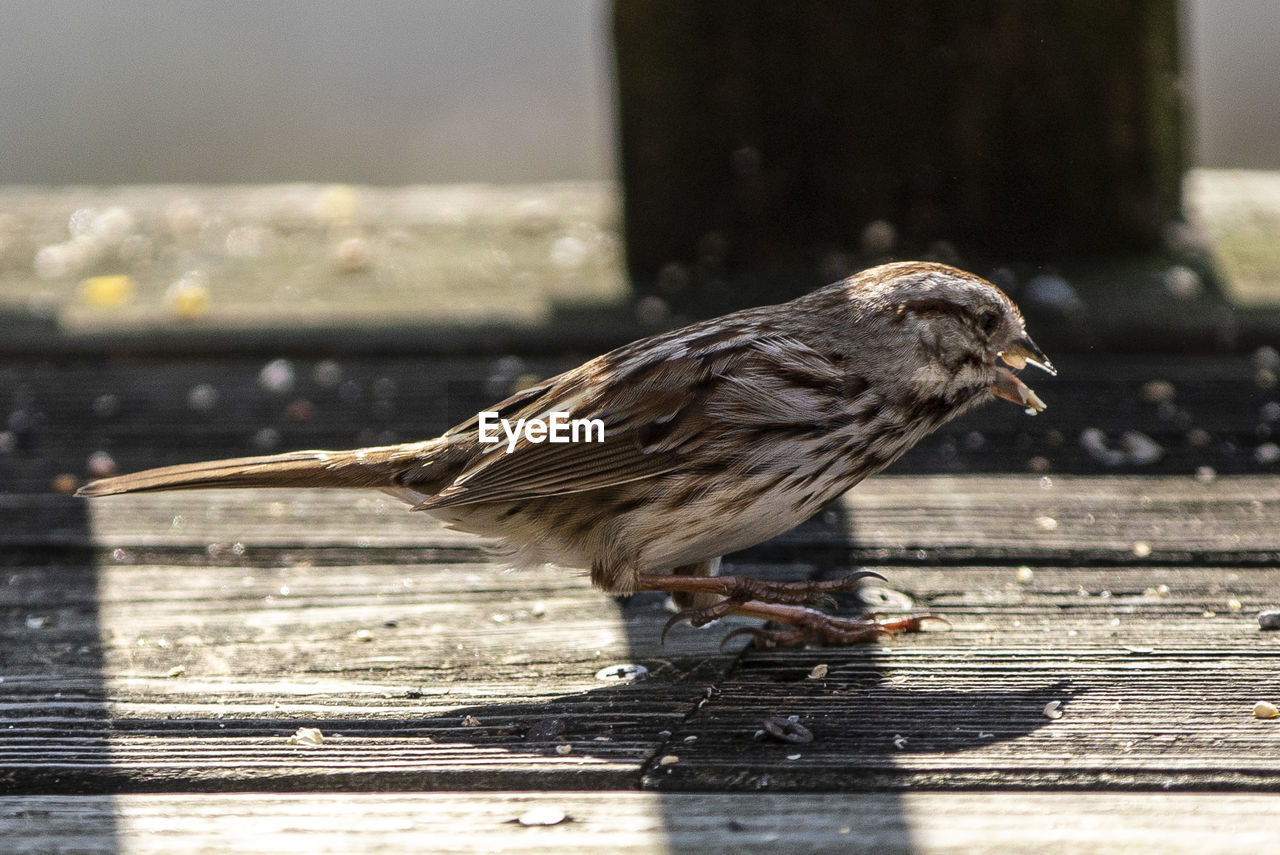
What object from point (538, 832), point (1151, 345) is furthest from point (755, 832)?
point (1151, 345)

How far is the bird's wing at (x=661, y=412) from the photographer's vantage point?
2.26 metres

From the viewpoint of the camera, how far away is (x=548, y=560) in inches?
94.0

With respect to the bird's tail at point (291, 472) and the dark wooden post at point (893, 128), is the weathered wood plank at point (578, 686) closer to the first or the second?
the bird's tail at point (291, 472)

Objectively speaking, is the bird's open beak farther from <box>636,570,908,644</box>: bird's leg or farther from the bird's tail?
the bird's tail

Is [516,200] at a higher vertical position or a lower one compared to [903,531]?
higher

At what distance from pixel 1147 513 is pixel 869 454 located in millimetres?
739

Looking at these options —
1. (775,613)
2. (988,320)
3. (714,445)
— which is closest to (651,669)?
(775,613)

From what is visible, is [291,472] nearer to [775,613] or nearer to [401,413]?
[775,613]

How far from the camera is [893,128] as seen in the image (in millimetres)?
3922

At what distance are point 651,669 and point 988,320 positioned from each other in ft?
2.69

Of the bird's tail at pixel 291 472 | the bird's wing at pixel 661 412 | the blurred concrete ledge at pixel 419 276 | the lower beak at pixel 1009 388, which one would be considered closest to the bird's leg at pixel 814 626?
the bird's wing at pixel 661 412

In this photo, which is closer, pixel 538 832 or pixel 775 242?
pixel 538 832

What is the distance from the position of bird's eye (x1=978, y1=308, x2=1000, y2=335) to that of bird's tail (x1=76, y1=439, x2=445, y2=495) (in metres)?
0.94

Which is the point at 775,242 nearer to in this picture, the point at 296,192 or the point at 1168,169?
the point at 1168,169
